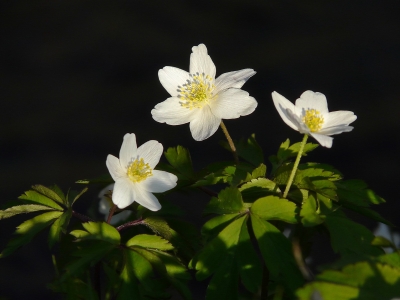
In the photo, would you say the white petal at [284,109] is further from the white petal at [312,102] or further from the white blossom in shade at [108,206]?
the white blossom in shade at [108,206]

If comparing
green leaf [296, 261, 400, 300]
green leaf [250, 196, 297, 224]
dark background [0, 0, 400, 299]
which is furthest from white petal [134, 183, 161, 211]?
dark background [0, 0, 400, 299]

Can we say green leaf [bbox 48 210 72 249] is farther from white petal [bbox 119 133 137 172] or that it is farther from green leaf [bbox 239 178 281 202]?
green leaf [bbox 239 178 281 202]

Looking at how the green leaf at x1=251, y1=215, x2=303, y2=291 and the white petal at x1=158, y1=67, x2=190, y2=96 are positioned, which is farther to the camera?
the white petal at x1=158, y1=67, x2=190, y2=96

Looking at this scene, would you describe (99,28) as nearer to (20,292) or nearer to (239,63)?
(239,63)

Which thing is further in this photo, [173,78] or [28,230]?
[173,78]

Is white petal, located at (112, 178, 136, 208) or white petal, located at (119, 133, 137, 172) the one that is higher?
white petal, located at (119, 133, 137, 172)

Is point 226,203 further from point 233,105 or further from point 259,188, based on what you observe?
point 233,105

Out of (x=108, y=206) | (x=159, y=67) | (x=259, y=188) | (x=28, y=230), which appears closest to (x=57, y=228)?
(x=28, y=230)
